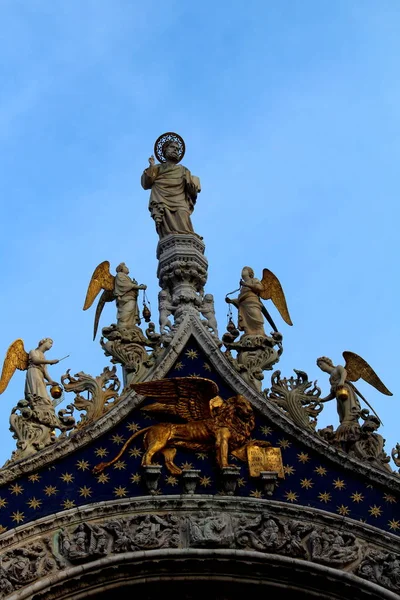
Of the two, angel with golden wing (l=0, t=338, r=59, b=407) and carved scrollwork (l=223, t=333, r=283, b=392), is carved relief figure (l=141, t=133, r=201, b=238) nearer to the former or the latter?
carved scrollwork (l=223, t=333, r=283, b=392)

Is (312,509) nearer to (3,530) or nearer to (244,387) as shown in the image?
(244,387)

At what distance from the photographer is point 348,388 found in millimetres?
19203

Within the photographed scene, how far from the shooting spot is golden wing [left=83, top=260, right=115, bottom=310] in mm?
20484

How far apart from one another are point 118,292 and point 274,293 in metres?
2.39

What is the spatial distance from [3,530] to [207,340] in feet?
14.0

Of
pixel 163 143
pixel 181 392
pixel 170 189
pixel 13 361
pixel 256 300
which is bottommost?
pixel 181 392

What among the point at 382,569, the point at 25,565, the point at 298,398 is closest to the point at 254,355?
the point at 298,398

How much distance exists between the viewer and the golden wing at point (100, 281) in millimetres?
20484

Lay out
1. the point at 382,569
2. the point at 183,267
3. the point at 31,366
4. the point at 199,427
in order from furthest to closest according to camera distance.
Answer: the point at 183,267 < the point at 31,366 < the point at 199,427 < the point at 382,569

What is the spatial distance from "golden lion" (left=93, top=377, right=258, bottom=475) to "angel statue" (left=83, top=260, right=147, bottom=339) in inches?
64.1

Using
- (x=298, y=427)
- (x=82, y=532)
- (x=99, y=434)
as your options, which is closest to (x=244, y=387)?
(x=298, y=427)

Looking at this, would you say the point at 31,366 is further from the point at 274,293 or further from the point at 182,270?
the point at 274,293

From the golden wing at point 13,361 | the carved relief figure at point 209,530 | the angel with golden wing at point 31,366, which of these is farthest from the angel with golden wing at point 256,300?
the carved relief figure at point 209,530

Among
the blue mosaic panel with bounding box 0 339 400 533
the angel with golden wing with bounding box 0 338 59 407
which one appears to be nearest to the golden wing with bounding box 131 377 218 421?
the blue mosaic panel with bounding box 0 339 400 533
